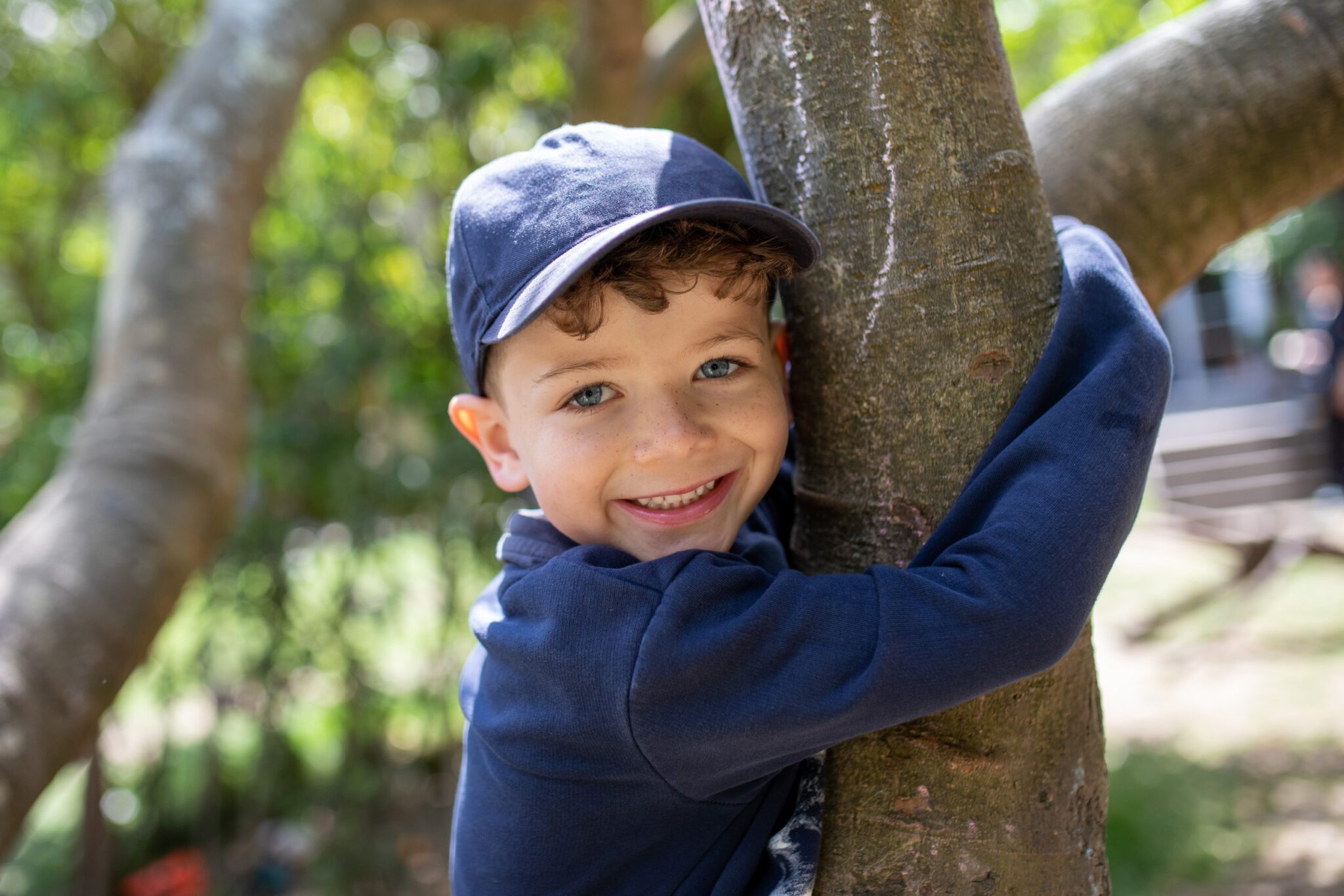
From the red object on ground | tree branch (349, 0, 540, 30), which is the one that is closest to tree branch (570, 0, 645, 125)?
tree branch (349, 0, 540, 30)

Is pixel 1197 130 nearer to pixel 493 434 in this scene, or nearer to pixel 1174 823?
pixel 493 434

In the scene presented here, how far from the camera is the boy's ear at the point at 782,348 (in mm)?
1506

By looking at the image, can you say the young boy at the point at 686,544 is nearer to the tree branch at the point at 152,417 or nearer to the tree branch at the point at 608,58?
the tree branch at the point at 152,417

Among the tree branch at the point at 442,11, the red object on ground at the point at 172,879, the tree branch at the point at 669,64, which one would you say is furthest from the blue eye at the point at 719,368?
the red object on ground at the point at 172,879

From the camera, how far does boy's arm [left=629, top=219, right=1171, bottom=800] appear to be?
1.11 metres

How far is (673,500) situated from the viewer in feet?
4.65

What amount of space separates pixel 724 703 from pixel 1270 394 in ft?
59.4

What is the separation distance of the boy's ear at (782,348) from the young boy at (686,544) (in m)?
0.02

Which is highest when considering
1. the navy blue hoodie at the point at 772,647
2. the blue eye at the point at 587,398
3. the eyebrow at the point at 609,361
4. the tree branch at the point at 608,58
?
the tree branch at the point at 608,58

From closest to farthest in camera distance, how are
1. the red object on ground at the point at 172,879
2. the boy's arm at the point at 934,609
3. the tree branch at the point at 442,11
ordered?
the boy's arm at the point at 934,609 → the tree branch at the point at 442,11 → the red object on ground at the point at 172,879

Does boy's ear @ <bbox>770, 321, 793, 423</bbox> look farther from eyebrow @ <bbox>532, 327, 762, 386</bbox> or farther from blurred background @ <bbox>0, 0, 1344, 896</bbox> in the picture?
blurred background @ <bbox>0, 0, 1344, 896</bbox>

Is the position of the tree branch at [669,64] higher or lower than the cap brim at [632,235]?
higher

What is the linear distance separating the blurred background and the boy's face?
3.31 meters

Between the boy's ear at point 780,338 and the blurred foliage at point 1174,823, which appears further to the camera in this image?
the blurred foliage at point 1174,823
